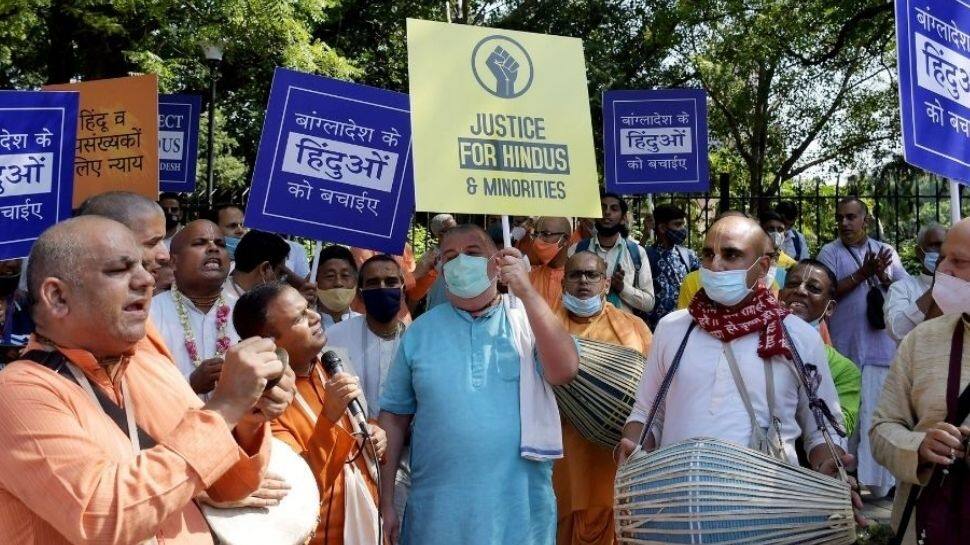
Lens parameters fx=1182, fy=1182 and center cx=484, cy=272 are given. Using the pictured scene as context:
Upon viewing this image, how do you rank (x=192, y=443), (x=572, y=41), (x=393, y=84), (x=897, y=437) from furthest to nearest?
1. (x=393, y=84)
2. (x=572, y=41)
3. (x=897, y=437)
4. (x=192, y=443)

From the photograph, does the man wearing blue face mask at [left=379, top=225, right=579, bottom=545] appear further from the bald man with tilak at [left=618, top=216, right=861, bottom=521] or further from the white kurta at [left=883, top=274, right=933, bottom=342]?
the white kurta at [left=883, top=274, right=933, bottom=342]

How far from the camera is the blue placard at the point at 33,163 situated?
6.20 metres

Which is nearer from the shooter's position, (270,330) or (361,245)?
(270,330)

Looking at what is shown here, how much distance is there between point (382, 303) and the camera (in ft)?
20.0

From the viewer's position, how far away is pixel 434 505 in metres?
4.87

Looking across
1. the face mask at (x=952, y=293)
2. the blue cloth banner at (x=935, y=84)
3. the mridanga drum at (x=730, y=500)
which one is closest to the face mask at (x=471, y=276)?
the mridanga drum at (x=730, y=500)

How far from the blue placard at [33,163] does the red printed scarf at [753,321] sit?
3.59 meters

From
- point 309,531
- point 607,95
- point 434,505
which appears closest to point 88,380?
point 309,531

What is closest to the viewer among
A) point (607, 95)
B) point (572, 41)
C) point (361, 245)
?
point (572, 41)

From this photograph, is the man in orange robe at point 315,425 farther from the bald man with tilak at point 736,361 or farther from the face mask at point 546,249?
the face mask at point 546,249

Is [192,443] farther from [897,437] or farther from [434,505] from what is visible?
[897,437]

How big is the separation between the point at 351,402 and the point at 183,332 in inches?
60.0

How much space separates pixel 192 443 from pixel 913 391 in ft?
8.84

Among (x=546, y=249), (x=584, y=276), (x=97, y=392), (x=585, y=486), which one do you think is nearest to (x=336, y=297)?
(x=584, y=276)
